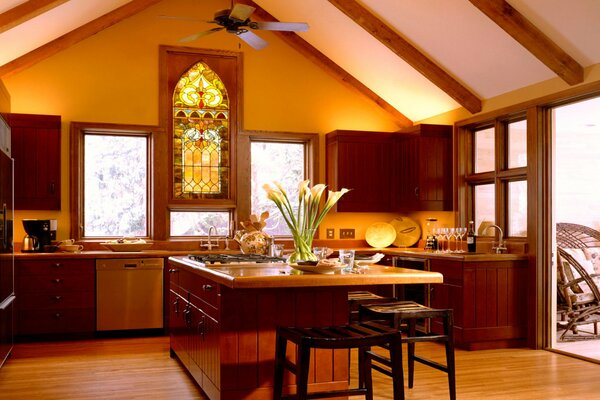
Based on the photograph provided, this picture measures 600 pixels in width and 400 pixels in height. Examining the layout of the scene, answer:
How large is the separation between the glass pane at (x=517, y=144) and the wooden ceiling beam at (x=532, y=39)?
0.91m

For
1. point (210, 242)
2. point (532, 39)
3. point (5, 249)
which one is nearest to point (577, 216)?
point (532, 39)

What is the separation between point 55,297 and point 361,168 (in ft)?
11.7

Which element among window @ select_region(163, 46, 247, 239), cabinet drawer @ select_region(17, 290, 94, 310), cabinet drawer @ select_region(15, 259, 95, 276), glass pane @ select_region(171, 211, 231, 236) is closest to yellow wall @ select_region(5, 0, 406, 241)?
window @ select_region(163, 46, 247, 239)

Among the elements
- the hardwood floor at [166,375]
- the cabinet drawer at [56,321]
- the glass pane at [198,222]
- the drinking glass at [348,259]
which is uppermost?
the glass pane at [198,222]

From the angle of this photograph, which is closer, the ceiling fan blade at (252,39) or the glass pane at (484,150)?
the ceiling fan blade at (252,39)

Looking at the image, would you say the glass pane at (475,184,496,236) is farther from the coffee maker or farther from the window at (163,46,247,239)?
the coffee maker

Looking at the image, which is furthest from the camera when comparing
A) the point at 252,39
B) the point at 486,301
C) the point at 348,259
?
the point at 486,301

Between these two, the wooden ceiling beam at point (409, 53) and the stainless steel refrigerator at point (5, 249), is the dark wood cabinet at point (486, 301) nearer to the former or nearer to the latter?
the wooden ceiling beam at point (409, 53)

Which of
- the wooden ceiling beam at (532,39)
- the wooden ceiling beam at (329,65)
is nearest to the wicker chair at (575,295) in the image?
the wooden ceiling beam at (532,39)

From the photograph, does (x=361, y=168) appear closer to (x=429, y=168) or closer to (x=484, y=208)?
(x=429, y=168)

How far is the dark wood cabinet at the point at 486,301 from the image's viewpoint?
581 cm

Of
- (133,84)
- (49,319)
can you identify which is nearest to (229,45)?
(133,84)

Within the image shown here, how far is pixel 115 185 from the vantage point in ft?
23.5

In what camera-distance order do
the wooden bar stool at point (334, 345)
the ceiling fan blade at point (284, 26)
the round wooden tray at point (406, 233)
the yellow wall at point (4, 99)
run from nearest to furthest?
1. the wooden bar stool at point (334, 345)
2. the ceiling fan blade at point (284, 26)
3. the yellow wall at point (4, 99)
4. the round wooden tray at point (406, 233)
